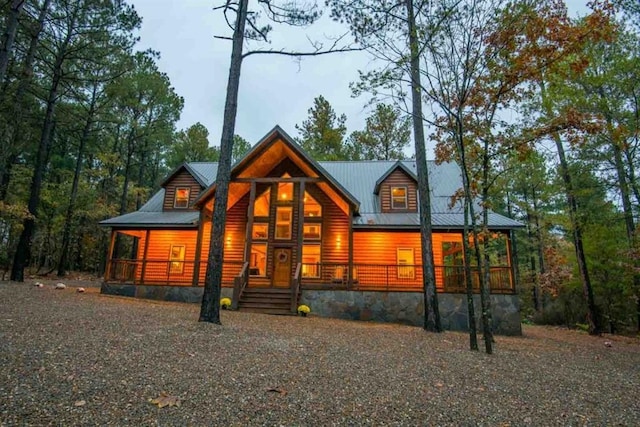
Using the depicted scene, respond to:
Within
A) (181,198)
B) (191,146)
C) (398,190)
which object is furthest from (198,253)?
(191,146)

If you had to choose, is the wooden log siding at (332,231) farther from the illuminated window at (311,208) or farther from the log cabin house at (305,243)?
the illuminated window at (311,208)

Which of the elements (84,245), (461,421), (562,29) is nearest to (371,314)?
(461,421)

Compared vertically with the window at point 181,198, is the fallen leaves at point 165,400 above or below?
below

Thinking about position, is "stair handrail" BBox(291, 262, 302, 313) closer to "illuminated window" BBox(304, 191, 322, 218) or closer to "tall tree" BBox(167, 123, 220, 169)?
"illuminated window" BBox(304, 191, 322, 218)

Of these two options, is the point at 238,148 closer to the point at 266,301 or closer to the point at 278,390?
the point at 266,301

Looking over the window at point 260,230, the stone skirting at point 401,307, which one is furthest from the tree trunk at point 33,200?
the stone skirting at point 401,307

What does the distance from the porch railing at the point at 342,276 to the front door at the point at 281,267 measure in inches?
33.0

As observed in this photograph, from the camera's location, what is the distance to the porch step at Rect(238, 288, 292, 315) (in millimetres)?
11627

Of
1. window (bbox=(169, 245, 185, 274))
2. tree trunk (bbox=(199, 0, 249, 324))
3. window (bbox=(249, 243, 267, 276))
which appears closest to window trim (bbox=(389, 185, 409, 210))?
window (bbox=(249, 243, 267, 276))

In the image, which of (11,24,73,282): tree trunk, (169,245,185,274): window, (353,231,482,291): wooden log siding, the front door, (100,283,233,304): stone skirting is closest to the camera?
(11,24,73,282): tree trunk

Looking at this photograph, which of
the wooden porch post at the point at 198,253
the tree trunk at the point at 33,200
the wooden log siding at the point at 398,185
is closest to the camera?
the tree trunk at the point at 33,200

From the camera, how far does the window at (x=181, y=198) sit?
16781mm

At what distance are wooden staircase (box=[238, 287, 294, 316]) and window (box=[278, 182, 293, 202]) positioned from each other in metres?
4.71

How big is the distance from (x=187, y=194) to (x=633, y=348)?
18.5 metres
